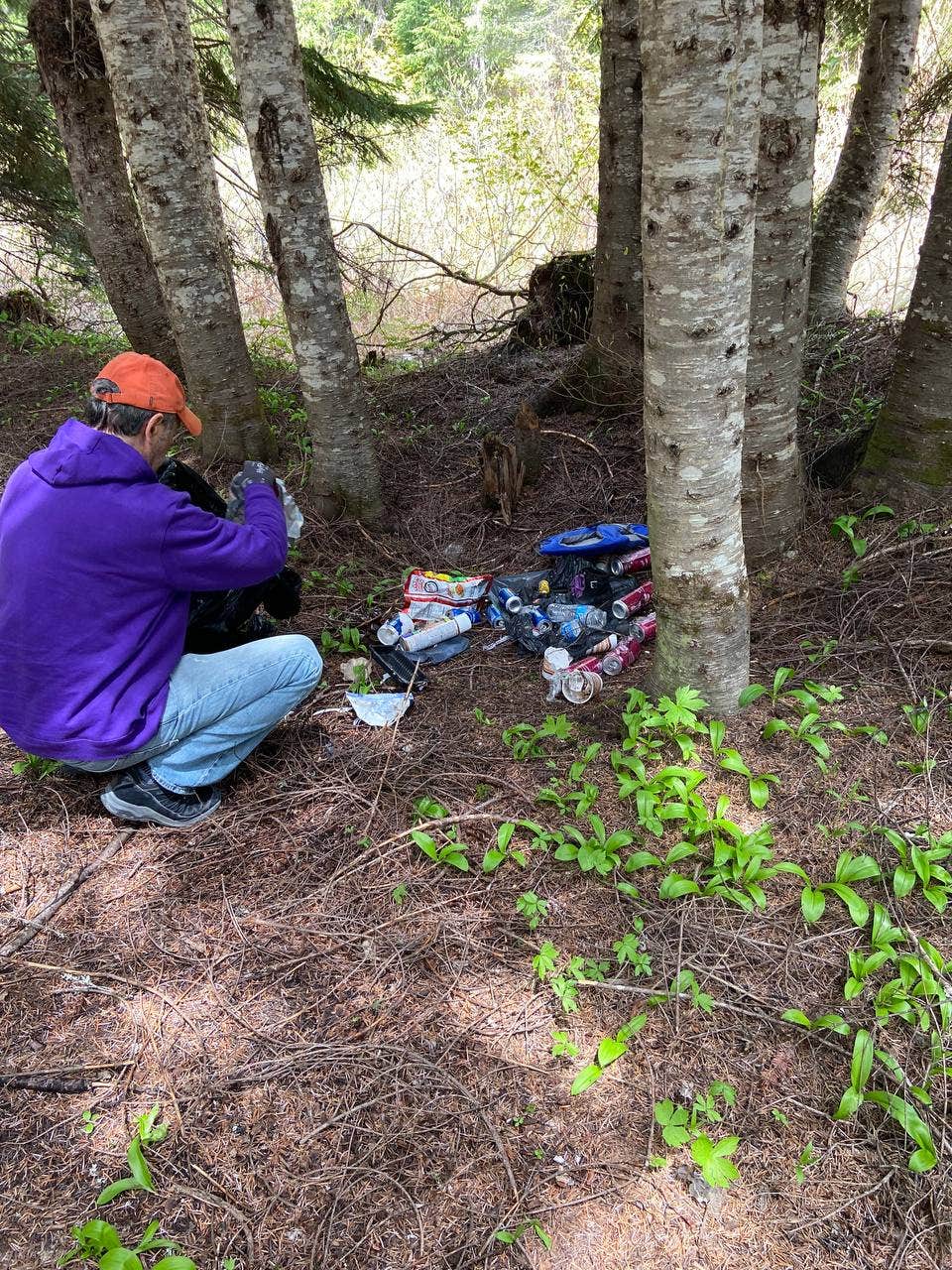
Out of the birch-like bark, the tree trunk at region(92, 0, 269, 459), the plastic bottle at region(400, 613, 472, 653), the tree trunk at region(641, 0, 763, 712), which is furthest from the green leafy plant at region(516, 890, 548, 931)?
the birch-like bark

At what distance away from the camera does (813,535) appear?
11.3 ft

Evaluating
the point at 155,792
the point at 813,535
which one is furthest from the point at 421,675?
the point at 813,535

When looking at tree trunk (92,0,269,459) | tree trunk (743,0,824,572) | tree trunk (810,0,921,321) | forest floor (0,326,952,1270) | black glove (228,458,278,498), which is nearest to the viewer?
forest floor (0,326,952,1270)

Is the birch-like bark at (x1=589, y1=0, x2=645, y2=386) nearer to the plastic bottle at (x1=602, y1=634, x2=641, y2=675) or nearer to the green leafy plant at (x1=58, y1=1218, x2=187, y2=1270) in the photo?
the plastic bottle at (x1=602, y1=634, x2=641, y2=675)

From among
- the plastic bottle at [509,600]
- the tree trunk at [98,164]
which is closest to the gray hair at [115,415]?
the plastic bottle at [509,600]

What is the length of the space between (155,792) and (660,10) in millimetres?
2637

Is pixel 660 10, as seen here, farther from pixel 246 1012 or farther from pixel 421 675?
pixel 246 1012

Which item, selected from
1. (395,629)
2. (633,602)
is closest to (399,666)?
(395,629)

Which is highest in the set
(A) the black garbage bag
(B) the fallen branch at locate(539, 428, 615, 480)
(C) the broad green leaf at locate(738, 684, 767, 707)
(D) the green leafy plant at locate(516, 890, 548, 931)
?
(A) the black garbage bag

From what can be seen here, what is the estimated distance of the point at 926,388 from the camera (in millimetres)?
3324

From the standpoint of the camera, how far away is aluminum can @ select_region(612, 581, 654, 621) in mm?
3330

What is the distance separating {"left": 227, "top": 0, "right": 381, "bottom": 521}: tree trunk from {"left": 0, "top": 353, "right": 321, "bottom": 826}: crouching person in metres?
1.51

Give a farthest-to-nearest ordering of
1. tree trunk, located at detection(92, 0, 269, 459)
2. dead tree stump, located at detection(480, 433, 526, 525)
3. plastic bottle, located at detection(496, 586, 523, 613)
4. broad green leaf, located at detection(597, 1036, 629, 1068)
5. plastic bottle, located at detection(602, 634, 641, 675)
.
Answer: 1. dead tree stump, located at detection(480, 433, 526, 525)
2. tree trunk, located at detection(92, 0, 269, 459)
3. plastic bottle, located at detection(496, 586, 523, 613)
4. plastic bottle, located at detection(602, 634, 641, 675)
5. broad green leaf, located at detection(597, 1036, 629, 1068)

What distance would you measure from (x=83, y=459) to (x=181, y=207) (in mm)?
2598
